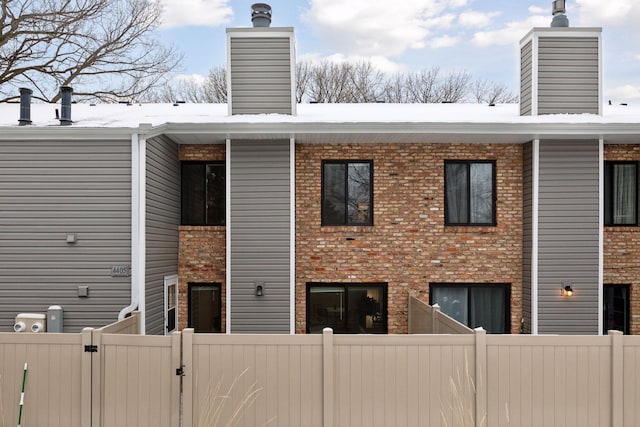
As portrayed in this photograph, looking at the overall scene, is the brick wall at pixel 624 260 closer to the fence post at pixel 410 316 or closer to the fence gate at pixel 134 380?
the fence post at pixel 410 316

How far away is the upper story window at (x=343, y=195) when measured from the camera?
9.66 metres

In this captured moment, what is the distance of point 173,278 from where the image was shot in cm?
941

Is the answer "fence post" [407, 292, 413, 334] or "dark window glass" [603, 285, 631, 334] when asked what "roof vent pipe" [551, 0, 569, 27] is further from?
"fence post" [407, 292, 413, 334]

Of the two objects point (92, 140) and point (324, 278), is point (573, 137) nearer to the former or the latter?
point (324, 278)

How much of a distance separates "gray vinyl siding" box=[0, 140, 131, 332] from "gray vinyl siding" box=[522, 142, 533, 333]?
7.26 m

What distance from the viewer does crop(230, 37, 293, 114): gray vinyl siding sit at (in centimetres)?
977

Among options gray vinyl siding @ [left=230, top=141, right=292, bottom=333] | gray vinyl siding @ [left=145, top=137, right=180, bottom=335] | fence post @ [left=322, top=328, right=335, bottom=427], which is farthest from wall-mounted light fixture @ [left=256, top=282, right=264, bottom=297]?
fence post @ [left=322, top=328, right=335, bottom=427]

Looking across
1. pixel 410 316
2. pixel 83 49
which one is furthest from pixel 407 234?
pixel 83 49

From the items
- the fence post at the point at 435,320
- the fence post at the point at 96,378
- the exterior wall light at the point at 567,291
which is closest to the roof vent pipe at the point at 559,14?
the exterior wall light at the point at 567,291

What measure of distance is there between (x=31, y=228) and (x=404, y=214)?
6.66m

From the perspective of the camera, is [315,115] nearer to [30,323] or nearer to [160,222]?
[160,222]

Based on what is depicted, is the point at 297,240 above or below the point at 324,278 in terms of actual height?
above

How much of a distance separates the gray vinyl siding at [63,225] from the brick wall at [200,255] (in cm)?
172

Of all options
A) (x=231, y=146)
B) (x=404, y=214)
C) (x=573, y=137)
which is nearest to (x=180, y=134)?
(x=231, y=146)
